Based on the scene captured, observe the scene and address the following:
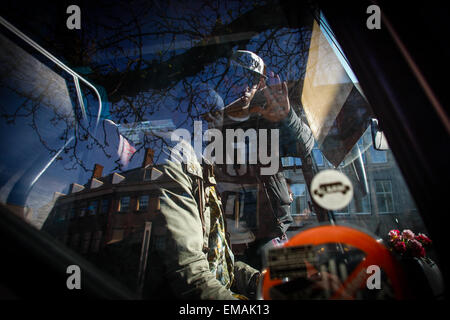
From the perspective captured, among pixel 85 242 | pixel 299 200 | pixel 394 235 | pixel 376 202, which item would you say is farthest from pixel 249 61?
pixel 85 242

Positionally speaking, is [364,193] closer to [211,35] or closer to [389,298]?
[389,298]

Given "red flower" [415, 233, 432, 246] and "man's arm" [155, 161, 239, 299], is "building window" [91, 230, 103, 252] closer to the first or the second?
"man's arm" [155, 161, 239, 299]

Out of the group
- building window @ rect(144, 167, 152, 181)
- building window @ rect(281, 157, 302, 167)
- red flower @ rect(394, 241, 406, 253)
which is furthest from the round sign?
building window @ rect(144, 167, 152, 181)

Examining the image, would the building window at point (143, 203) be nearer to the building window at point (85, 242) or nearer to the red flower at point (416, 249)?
the building window at point (85, 242)

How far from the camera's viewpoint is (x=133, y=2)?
1424mm

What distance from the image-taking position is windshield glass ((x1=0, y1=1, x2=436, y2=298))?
1.21 meters

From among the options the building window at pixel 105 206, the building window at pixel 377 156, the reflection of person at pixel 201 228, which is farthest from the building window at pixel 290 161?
the building window at pixel 105 206

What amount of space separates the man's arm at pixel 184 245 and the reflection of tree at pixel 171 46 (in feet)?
1.17

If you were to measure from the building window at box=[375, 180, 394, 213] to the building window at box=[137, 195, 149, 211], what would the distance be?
1.30m

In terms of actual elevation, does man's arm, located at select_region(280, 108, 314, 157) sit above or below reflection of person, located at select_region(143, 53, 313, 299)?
above

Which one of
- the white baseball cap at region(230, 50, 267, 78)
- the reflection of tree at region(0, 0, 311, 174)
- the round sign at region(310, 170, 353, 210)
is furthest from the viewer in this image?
the white baseball cap at region(230, 50, 267, 78)

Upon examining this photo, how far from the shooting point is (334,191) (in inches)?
33.6

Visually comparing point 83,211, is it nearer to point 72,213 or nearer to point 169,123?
point 72,213

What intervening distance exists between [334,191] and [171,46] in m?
1.45
